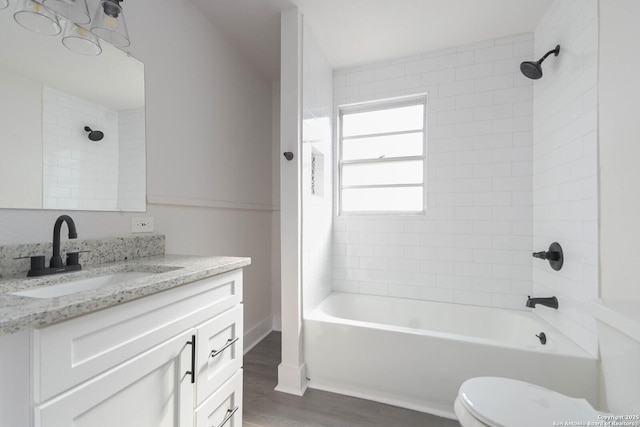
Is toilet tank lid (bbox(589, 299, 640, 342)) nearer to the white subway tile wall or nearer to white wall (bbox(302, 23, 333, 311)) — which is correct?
white wall (bbox(302, 23, 333, 311))

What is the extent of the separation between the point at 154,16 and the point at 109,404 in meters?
1.91

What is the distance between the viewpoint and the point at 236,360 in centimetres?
130

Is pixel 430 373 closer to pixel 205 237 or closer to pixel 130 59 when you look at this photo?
pixel 205 237

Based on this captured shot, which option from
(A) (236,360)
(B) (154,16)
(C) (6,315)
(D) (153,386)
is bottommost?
(A) (236,360)

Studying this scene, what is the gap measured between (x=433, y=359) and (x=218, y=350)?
1.30 metres

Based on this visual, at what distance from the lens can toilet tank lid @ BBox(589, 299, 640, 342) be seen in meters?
0.90

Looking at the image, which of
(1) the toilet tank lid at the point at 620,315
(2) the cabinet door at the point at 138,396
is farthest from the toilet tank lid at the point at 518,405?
(2) the cabinet door at the point at 138,396

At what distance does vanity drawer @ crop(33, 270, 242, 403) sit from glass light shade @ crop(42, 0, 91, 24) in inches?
46.7

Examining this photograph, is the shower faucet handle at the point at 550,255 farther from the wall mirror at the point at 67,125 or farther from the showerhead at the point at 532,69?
the wall mirror at the point at 67,125

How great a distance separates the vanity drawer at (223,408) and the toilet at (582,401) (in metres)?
0.95

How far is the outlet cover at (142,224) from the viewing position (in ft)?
4.96

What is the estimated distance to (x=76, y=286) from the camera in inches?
41.3

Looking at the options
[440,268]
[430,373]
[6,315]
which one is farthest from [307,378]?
[6,315]

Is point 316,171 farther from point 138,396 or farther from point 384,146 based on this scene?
point 138,396
